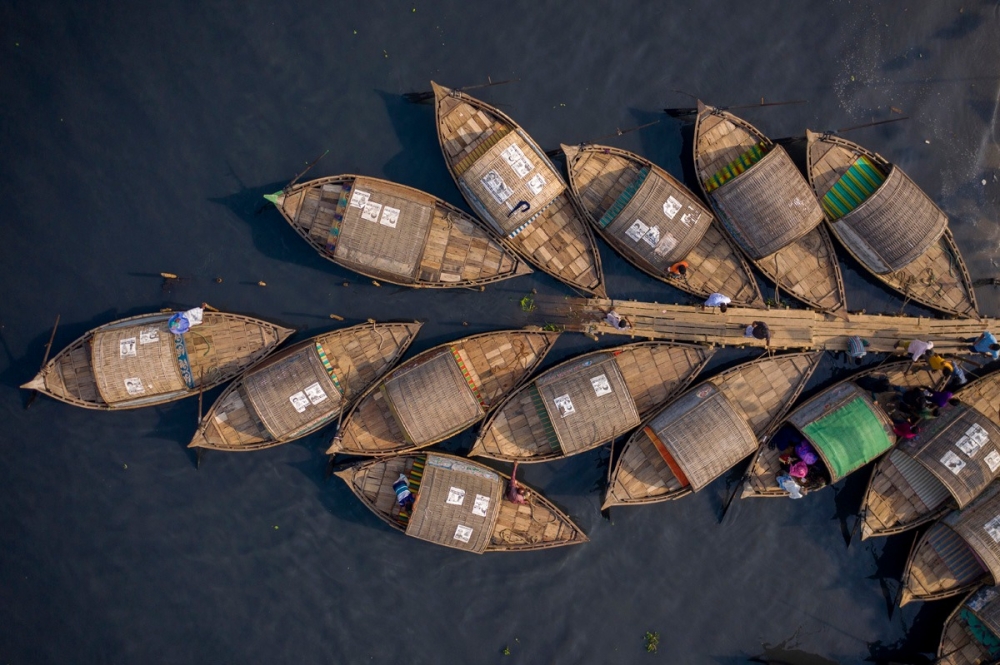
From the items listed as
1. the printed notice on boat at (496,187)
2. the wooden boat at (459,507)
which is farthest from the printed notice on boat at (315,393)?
the printed notice on boat at (496,187)

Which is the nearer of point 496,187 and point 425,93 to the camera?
point 496,187

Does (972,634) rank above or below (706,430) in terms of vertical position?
below

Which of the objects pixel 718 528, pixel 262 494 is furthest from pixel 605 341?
pixel 262 494

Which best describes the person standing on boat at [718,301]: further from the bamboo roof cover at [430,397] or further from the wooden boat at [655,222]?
the bamboo roof cover at [430,397]

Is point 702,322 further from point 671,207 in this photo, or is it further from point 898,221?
point 898,221

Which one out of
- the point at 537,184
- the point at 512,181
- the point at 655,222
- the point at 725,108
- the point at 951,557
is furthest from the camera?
the point at 725,108

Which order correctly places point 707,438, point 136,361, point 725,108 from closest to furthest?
point 707,438 < point 136,361 < point 725,108

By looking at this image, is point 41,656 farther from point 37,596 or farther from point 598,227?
point 598,227

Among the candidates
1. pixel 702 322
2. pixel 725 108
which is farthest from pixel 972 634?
pixel 725 108
